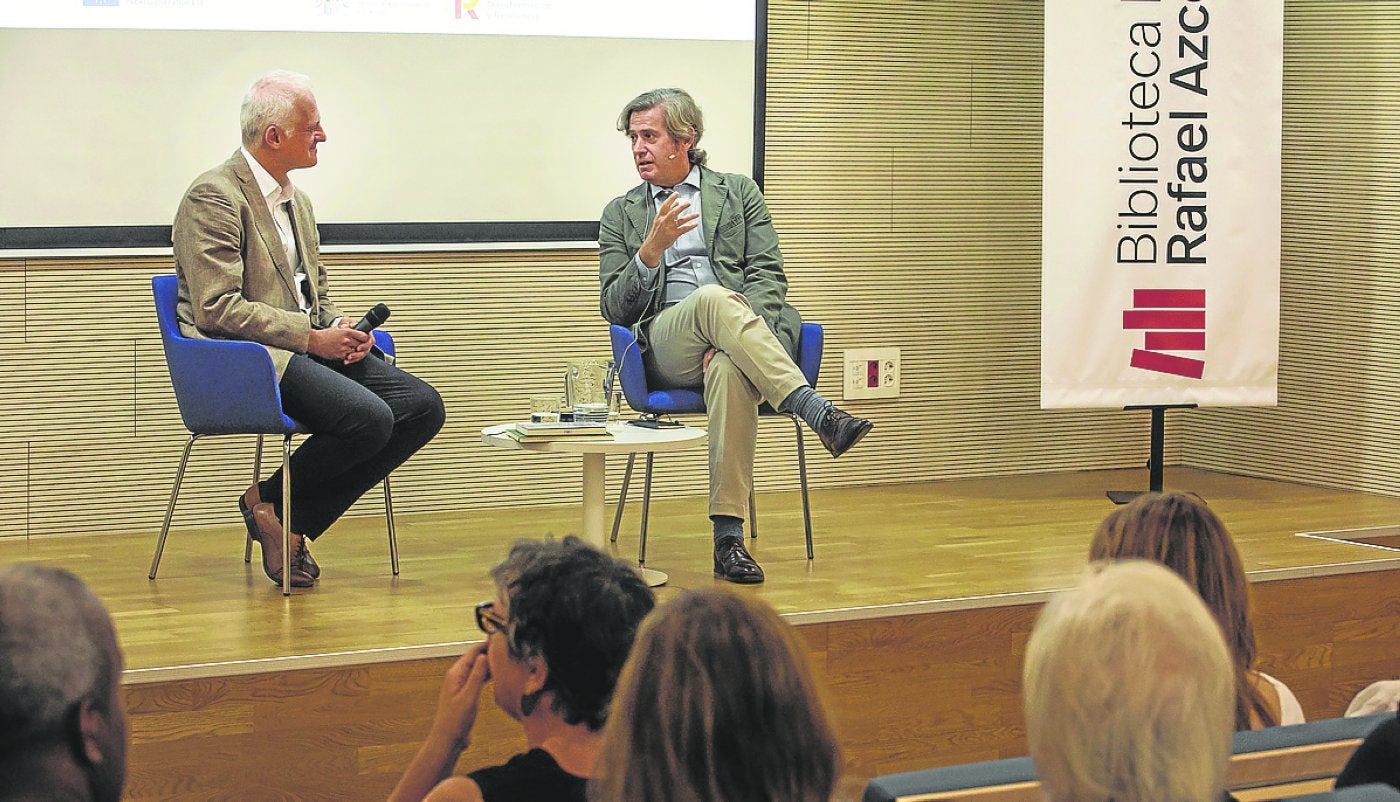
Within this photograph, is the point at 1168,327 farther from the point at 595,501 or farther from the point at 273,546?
the point at 273,546

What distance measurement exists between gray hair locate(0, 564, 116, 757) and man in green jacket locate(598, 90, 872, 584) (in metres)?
2.71

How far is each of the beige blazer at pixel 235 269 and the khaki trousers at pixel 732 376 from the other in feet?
3.24

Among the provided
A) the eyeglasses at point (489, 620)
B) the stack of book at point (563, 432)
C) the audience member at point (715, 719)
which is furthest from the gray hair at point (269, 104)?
the audience member at point (715, 719)

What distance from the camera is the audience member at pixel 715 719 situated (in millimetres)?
1289

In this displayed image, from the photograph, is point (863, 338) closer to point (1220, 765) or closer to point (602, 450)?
point (602, 450)

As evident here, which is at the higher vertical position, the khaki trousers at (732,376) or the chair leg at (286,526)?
the khaki trousers at (732,376)

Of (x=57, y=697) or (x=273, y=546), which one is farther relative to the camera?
(x=273, y=546)

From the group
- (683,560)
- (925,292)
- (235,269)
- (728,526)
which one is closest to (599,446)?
(728,526)

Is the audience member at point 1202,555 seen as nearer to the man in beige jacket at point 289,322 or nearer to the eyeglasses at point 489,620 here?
the eyeglasses at point 489,620

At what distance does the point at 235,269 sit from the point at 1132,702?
3036 mm

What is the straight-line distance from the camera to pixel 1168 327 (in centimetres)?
510

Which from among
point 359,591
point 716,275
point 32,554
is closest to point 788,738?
point 359,591

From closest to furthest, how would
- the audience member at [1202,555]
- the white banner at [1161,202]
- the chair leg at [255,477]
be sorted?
the audience member at [1202,555] → the chair leg at [255,477] → the white banner at [1161,202]

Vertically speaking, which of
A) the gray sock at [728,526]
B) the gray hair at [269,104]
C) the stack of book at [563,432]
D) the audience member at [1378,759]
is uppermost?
the gray hair at [269,104]
